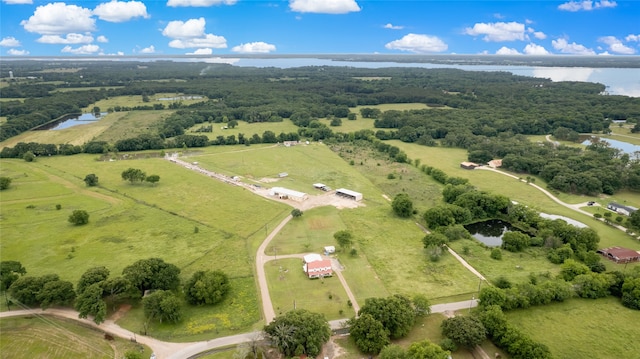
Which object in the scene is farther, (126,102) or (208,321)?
(126,102)

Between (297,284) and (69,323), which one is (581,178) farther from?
(69,323)

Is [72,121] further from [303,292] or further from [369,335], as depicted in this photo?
[369,335]

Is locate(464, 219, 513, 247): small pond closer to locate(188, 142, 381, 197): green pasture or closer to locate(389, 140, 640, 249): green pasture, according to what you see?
locate(389, 140, 640, 249): green pasture

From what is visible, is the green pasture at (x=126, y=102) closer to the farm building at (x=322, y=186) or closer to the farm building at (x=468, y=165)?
the farm building at (x=322, y=186)

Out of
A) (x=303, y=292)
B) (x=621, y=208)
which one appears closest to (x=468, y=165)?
(x=621, y=208)

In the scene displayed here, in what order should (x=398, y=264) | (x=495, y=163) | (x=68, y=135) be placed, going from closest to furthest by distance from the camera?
(x=398, y=264) → (x=495, y=163) → (x=68, y=135)

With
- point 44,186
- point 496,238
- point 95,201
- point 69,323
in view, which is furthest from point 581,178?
point 44,186

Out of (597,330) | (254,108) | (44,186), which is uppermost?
(254,108)

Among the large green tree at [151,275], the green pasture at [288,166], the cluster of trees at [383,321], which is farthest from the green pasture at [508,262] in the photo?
the large green tree at [151,275]
